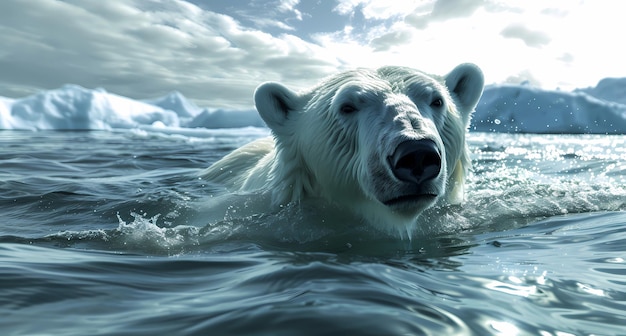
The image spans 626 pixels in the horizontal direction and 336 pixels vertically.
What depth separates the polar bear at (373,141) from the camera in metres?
2.75

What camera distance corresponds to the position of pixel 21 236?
134 inches

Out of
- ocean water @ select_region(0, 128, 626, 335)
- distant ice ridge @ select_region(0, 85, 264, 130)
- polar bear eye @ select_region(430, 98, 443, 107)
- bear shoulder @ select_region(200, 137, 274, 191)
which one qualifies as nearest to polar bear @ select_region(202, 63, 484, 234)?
polar bear eye @ select_region(430, 98, 443, 107)

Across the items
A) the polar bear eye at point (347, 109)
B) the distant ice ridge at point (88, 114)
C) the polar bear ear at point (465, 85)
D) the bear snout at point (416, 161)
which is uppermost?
the distant ice ridge at point (88, 114)

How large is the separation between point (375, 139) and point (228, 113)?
49.3 m

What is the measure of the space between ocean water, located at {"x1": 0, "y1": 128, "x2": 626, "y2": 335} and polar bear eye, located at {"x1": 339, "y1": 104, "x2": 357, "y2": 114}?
69 cm

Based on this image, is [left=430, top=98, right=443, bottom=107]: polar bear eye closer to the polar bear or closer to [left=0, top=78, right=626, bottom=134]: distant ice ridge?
the polar bear

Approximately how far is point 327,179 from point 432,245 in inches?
34.6

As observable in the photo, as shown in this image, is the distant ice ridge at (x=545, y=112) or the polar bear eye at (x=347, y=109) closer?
the polar bear eye at (x=347, y=109)

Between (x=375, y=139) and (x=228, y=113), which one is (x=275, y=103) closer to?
(x=375, y=139)

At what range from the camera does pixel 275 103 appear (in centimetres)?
384

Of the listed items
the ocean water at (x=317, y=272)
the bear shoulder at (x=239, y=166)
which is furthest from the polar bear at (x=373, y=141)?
the bear shoulder at (x=239, y=166)

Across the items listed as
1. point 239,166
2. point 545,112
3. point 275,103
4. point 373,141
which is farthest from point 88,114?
point 373,141

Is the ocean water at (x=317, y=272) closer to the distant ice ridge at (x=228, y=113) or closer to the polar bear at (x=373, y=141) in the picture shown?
the polar bear at (x=373, y=141)

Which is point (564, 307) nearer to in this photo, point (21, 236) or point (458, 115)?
point (458, 115)
